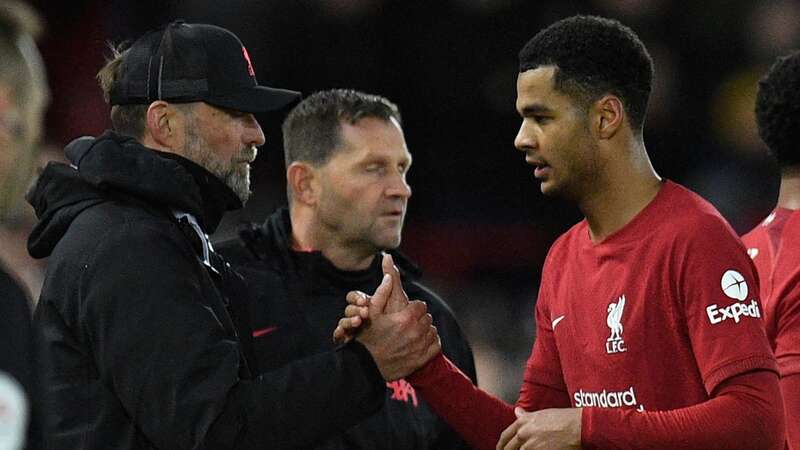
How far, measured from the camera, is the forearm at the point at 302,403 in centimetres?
310

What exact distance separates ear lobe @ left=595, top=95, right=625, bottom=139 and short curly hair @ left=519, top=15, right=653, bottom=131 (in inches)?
0.8

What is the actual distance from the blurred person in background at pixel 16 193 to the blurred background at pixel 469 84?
6.65 meters

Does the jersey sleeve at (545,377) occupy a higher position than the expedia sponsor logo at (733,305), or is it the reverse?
the expedia sponsor logo at (733,305)

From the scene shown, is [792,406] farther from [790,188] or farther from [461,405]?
[461,405]

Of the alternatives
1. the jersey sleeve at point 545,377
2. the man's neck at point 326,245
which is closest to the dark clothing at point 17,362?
the jersey sleeve at point 545,377

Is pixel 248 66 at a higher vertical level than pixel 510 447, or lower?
higher

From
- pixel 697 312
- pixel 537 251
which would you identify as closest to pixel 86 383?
pixel 697 312

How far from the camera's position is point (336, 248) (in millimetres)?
4660

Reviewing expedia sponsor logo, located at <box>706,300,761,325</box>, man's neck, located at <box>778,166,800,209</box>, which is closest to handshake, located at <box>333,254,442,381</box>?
expedia sponsor logo, located at <box>706,300,761,325</box>

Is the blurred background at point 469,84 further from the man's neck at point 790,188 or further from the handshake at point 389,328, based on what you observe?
the handshake at point 389,328

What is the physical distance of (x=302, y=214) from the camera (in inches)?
190

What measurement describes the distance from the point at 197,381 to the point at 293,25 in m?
6.30

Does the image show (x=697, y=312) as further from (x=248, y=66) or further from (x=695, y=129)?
(x=695, y=129)

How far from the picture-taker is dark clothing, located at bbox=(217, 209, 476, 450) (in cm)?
427
